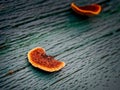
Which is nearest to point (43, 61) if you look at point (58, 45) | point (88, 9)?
point (58, 45)

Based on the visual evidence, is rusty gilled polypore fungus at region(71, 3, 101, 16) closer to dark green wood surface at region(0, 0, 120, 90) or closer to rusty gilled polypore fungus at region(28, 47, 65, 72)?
dark green wood surface at region(0, 0, 120, 90)

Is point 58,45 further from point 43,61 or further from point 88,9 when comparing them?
point 88,9

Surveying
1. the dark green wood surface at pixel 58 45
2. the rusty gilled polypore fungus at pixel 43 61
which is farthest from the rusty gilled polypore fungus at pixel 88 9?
the rusty gilled polypore fungus at pixel 43 61

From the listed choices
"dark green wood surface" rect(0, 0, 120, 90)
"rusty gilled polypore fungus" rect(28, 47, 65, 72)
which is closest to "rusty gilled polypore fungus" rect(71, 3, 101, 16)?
"dark green wood surface" rect(0, 0, 120, 90)

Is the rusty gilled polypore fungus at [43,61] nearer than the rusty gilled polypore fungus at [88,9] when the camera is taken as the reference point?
Yes

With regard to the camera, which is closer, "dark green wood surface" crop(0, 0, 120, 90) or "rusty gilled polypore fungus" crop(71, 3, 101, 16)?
"dark green wood surface" crop(0, 0, 120, 90)

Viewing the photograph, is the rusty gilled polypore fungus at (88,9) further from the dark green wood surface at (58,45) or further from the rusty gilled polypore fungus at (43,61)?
the rusty gilled polypore fungus at (43,61)
